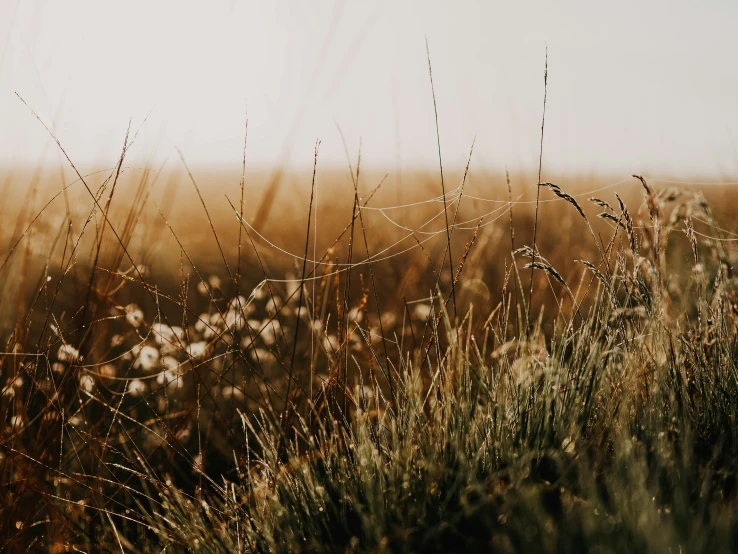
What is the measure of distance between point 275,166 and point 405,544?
1.12 metres

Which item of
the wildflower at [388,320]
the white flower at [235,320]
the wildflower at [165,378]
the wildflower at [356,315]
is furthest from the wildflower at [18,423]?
the wildflower at [388,320]

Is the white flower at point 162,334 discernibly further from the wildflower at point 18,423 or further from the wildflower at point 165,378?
the wildflower at point 18,423

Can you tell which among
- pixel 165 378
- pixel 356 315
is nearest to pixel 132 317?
pixel 165 378

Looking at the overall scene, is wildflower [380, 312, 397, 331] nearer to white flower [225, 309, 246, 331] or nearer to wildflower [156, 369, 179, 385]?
white flower [225, 309, 246, 331]

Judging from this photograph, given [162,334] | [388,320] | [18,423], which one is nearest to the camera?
[18,423]

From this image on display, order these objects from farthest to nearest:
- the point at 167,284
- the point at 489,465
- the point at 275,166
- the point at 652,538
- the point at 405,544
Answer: the point at 167,284 < the point at 275,166 < the point at 489,465 < the point at 405,544 < the point at 652,538

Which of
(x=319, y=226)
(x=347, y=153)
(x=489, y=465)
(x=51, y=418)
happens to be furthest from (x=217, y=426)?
(x=319, y=226)

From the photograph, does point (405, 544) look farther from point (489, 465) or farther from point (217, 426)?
point (217, 426)

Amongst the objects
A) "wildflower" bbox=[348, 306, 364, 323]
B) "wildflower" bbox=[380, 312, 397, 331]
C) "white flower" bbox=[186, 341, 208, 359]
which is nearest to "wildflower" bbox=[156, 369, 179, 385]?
"white flower" bbox=[186, 341, 208, 359]

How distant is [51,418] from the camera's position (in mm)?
1675

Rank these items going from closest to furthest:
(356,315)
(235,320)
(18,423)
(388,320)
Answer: (235,320), (18,423), (356,315), (388,320)

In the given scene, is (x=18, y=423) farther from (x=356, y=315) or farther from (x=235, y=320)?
(x=356, y=315)

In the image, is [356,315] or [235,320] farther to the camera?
[356,315]

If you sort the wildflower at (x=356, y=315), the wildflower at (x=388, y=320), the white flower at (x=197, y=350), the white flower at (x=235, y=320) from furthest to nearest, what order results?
1. the wildflower at (x=388, y=320)
2. the wildflower at (x=356, y=315)
3. the white flower at (x=197, y=350)
4. the white flower at (x=235, y=320)
